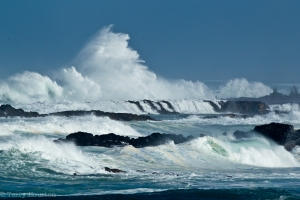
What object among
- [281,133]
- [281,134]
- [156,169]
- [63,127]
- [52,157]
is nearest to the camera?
[52,157]

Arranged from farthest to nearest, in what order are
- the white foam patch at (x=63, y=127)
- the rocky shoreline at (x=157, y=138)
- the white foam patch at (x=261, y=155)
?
the white foam patch at (x=63, y=127) < the rocky shoreline at (x=157, y=138) < the white foam patch at (x=261, y=155)

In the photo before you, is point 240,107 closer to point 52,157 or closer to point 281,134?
point 281,134

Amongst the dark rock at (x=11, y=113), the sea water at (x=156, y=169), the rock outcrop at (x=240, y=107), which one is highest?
the rock outcrop at (x=240, y=107)

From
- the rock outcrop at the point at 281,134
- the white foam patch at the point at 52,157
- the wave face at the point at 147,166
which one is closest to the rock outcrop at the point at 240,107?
the rock outcrop at the point at 281,134

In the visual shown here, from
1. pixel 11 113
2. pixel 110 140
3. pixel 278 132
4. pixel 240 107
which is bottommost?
pixel 110 140

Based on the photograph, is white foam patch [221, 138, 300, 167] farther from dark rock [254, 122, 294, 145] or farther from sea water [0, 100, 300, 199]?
dark rock [254, 122, 294, 145]

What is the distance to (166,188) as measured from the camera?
61.1 feet

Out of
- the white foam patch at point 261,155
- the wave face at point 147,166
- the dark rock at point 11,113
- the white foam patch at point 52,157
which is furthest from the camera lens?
the dark rock at point 11,113

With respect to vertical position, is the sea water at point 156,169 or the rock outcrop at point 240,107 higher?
the rock outcrop at point 240,107

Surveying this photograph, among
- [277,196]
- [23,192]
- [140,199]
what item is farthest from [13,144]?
[277,196]

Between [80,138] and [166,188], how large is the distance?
16230mm

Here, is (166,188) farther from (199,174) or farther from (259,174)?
(259,174)

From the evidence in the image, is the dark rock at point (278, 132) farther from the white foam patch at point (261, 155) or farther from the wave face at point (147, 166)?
the white foam patch at point (261, 155)

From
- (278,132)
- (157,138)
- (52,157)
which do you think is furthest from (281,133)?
(52,157)
